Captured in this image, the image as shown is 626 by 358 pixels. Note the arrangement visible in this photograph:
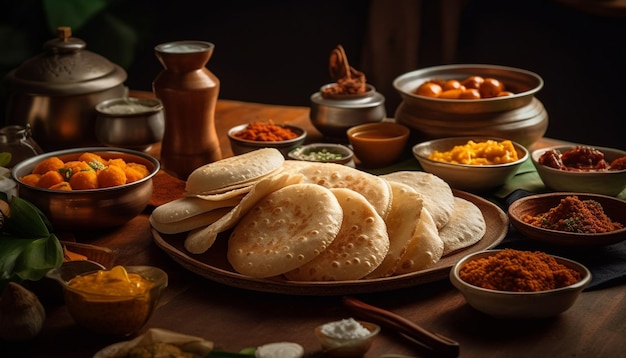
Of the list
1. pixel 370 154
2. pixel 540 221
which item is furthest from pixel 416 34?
pixel 540 221

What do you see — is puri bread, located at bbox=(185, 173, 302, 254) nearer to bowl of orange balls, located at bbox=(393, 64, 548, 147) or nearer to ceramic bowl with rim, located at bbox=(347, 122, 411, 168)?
ceramic bowl with rim, located at bbox=(347, 122, 411, 168)

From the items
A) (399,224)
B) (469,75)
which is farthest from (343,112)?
(399,224)

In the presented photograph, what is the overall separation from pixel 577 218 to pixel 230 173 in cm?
89

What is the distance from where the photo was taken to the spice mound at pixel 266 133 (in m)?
2.86

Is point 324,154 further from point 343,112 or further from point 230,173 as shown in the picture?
point 230,173

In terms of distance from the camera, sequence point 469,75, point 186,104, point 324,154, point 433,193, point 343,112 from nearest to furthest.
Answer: point 433,193 < point 186,104 < point 324,154 < point 343,112 < point 469,75

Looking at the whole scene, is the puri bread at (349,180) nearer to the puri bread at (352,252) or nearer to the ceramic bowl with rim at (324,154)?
the puri bread at (352,252)

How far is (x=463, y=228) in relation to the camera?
2.13m

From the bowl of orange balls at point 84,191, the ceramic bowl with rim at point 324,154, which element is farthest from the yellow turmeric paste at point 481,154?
the bowl of orange balls at point 84,191

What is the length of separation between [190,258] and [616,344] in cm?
97

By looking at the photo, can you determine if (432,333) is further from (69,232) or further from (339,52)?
(339,52)

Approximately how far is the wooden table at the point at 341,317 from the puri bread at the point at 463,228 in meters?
0.13

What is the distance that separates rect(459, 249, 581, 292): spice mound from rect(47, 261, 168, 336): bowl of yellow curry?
2.21 feet

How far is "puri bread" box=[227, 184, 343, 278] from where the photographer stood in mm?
1850
